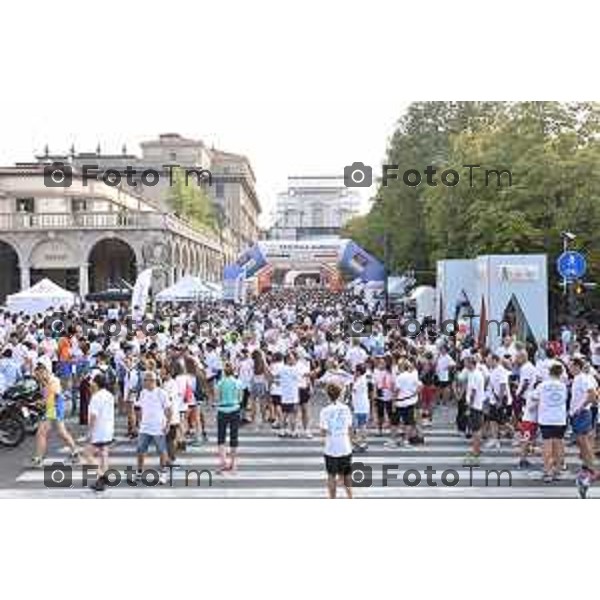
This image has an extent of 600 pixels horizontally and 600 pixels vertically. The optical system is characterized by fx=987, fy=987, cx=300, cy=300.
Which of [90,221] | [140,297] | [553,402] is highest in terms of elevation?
[90,221]

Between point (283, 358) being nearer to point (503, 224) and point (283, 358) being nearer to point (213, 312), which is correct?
point (503, 224)

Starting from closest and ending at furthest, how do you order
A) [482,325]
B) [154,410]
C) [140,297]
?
[154,410], [482,325], [140,297]

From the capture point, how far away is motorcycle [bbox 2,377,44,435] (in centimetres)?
1471

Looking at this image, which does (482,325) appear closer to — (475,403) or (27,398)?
(475,403)

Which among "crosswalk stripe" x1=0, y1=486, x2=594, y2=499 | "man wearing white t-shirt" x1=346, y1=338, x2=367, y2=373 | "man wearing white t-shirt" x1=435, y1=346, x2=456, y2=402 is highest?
"man wearing white t-shirt" x1=346, y1=338, x2=367, y2=373

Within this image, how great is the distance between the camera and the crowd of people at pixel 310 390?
39.0 feet

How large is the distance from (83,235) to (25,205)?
2981 mm

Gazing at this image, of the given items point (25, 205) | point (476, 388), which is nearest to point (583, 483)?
point (476, 388)

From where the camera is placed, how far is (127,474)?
12.3m

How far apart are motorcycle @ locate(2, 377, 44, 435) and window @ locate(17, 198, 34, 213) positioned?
28.5 meters

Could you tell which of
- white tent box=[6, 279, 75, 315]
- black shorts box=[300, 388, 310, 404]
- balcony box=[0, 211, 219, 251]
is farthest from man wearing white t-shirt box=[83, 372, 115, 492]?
balcony box=[0, 211, 219, 251]

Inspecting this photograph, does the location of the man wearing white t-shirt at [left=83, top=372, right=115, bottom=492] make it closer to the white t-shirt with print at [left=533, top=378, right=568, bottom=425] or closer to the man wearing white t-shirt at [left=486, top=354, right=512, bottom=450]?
the white t-shirt with print at [left=533, top=378, right=568, bottom=425]

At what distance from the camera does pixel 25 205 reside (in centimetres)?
4284

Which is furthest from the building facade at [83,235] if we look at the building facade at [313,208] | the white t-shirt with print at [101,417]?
the white t-shirt with print at [101,417]
